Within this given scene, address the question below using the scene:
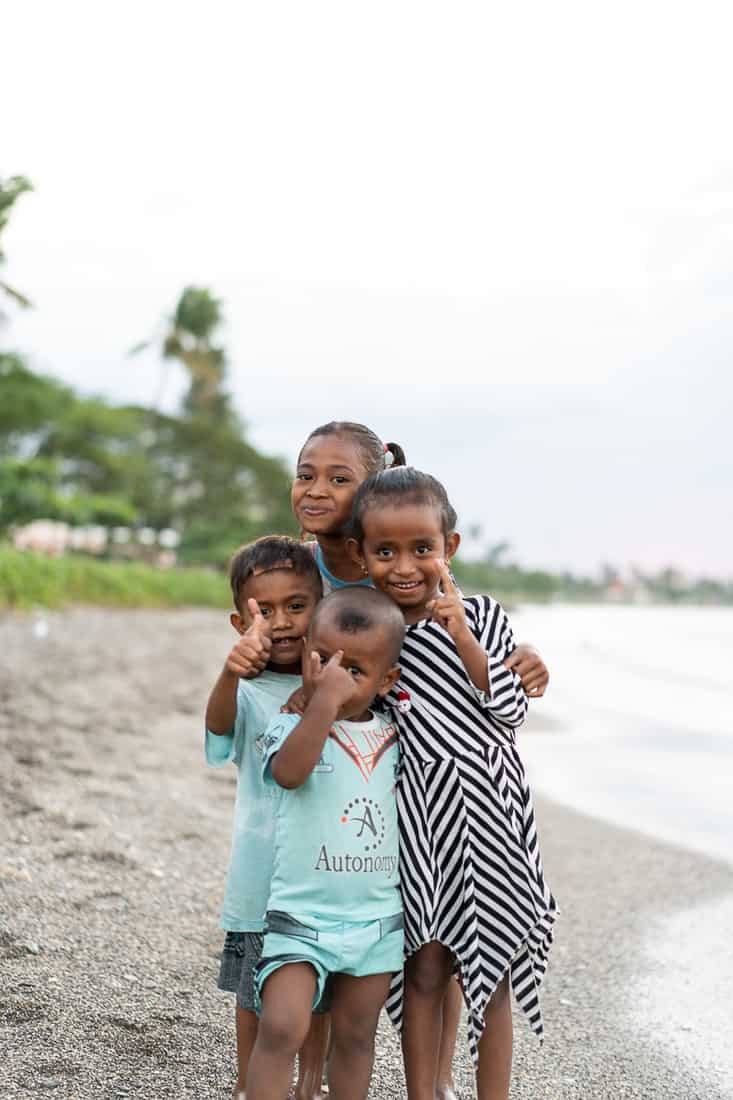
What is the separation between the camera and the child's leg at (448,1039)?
9.08 ft

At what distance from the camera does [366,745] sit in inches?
96.5

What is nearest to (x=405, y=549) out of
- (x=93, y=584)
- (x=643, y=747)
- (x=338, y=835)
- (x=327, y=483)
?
(x=327, y=483)

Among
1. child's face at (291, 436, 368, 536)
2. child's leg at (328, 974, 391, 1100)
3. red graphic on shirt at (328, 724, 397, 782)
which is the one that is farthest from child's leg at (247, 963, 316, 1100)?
child's face at (291, 436, 368, 536)

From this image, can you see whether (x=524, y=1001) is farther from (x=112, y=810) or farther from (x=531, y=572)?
(x=531, y=572)

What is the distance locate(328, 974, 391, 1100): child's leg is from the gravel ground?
1.97 ft

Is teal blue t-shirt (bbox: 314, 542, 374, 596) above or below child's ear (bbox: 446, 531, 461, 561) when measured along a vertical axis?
below

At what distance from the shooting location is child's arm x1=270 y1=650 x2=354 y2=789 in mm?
2275

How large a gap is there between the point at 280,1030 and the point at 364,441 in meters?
1.52

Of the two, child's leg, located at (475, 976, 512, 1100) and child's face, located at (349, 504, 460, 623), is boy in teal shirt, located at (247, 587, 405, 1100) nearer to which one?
child's face, located at (349, 504, 460, 623)

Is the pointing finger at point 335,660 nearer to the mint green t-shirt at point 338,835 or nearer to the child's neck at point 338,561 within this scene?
the mint green t-shirt at point 338,835

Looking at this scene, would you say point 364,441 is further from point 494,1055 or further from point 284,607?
point 494,1055

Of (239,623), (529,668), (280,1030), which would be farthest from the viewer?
(239,623)

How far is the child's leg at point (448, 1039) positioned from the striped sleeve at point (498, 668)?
30.6 inches

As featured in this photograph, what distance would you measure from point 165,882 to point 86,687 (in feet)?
22.9
